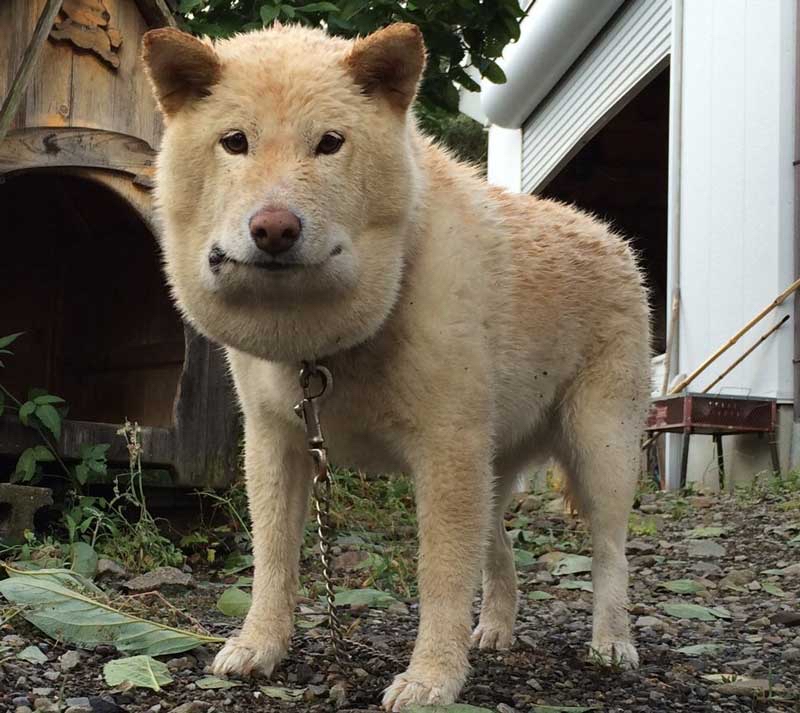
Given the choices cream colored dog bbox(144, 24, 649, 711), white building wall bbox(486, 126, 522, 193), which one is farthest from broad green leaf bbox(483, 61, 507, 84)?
white building wall bbox(486, 126, 522, 193)

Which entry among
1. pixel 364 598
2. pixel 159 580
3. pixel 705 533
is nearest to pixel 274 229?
pixel 364 598

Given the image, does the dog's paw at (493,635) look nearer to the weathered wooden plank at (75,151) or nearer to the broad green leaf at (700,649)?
the broad green leaf at (700,649)

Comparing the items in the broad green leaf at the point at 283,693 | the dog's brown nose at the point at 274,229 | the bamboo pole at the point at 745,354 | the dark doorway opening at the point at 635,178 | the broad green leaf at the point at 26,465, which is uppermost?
the dark doorway opening at the point at 635,178

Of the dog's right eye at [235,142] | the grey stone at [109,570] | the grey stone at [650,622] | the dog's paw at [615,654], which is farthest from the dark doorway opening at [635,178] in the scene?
the dog's right eye at [235,142]

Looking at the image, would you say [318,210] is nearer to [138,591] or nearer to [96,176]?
[138,591]

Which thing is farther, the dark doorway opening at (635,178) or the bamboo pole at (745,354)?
the dark doorway opening at (635,178)

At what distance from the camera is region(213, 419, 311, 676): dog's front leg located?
329cm

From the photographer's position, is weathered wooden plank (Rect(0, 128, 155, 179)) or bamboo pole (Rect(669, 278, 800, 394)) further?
bamboo pole (Rect(669, 278, 800, 394))

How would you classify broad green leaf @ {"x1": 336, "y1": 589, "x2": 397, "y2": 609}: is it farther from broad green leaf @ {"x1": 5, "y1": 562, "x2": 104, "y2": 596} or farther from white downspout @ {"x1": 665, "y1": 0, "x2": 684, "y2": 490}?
white downspout @ {"x1": 665, "y1": 0, "x2": 684, "y2": 490}

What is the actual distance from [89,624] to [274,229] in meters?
1.60

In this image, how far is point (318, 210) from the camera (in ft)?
8.63

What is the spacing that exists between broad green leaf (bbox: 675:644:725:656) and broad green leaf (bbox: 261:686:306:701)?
1.56 meters

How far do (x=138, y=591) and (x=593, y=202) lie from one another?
1312 cm

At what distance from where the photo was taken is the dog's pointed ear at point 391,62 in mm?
2822
